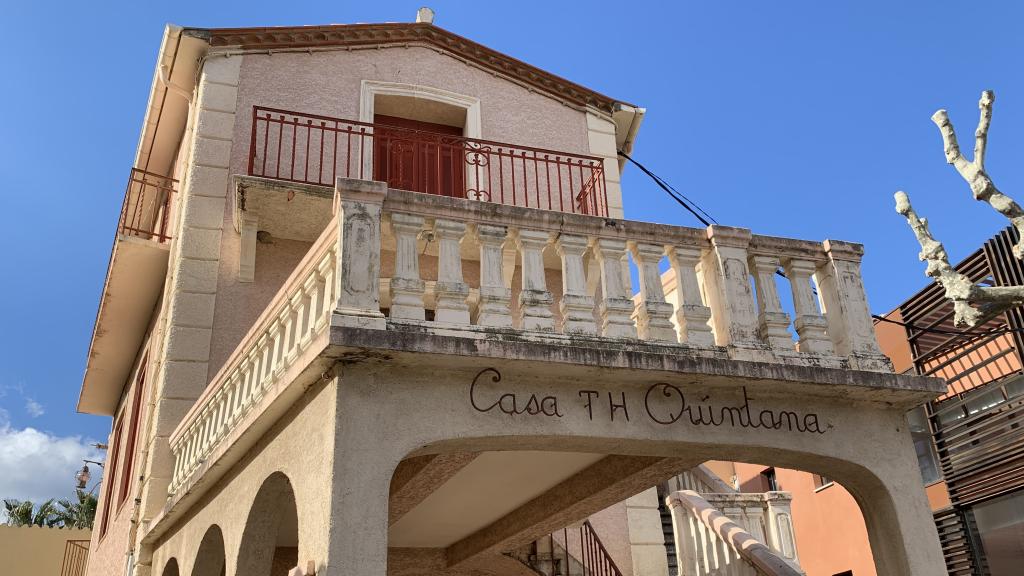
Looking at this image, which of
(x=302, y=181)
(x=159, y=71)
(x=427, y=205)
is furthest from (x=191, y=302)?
(x=427, y=205)

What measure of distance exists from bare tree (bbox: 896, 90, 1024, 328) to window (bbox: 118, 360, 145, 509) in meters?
9.07

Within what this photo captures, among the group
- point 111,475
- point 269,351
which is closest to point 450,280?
point 269,351

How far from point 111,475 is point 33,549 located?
10378 millimetres

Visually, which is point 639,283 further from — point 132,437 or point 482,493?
point 132,437

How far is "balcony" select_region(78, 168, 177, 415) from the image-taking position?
35.4 ft

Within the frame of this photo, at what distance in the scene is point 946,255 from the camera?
281 inches

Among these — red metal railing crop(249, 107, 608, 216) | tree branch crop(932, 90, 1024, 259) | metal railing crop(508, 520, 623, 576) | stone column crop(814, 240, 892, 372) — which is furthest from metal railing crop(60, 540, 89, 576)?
tree branch crop(932, 90, 1024, 259)

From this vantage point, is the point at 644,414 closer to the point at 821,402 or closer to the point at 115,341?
the point at 821,402

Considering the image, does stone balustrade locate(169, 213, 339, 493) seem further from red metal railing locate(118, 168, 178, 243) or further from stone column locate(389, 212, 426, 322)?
red metal railing locate(118, 168, 178, 243)

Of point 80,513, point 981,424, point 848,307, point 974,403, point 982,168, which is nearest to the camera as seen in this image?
point 848,307

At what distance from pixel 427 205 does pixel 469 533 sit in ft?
15.7

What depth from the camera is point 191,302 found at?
929 cm

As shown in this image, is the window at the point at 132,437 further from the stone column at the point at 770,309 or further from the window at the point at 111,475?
the stone column at the point at 770,309

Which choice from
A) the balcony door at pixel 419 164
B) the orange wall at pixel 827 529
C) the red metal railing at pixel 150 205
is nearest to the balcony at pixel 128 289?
the red metal railing at pixel 150 205
